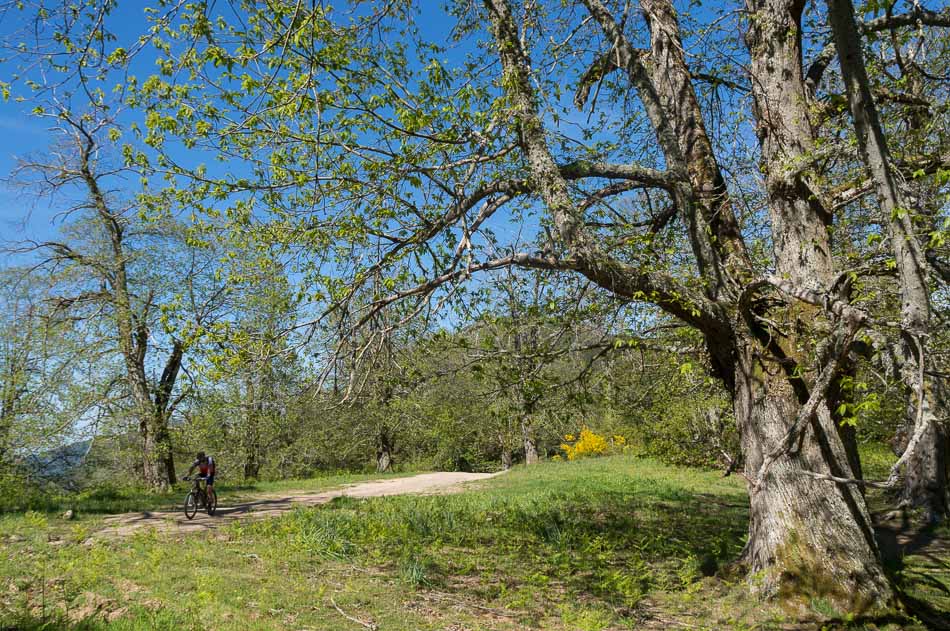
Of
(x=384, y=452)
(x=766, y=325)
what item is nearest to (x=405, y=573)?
(x=766, y=325)

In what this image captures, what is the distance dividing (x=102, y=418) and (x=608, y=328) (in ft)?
50.2

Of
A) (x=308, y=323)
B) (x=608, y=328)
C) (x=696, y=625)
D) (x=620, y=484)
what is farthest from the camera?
(x=620, y=484)

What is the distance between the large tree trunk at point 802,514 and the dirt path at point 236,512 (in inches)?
332

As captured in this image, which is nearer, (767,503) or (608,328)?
(767,503)

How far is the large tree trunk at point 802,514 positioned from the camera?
5445mm

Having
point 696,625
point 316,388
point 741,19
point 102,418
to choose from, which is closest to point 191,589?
point 316,388

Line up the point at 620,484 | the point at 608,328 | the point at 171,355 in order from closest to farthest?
the point at 608,328, the point at 620,484, the point at 171,355

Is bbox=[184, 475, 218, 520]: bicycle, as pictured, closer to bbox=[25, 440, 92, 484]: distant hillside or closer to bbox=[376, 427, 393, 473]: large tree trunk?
bbox=[25, 440, 92, 484]: distant hillside

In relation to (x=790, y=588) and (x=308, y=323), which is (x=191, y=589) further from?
(x=790, y=588)

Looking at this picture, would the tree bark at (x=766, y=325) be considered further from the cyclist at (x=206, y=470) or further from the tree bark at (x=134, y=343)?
the tree bark at (x=134, y=343)

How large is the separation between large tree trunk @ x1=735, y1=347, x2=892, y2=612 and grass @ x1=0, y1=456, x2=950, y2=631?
12.2 inches

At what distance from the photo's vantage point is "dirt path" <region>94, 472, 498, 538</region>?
9.45m

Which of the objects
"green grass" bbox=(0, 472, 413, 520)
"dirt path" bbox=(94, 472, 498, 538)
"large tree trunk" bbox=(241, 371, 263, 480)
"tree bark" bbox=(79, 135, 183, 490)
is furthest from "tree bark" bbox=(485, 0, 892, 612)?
"large tree trunk" bbox=(241, 371, 263, 480)

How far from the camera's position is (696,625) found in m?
5.47
